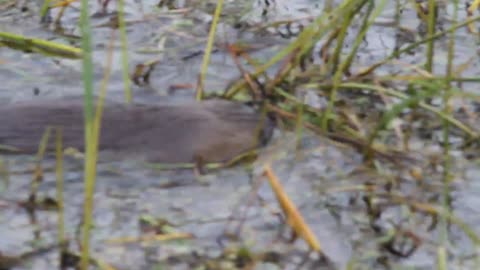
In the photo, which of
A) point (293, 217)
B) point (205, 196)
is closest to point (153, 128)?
point (205, 196)

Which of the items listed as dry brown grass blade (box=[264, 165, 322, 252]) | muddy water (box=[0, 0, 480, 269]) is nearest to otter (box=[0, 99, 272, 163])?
muddy water (box=[0, 0, 480, 269])

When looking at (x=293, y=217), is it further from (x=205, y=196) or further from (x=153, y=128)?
(x=153, y=128)

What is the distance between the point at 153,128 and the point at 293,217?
1.92 feet

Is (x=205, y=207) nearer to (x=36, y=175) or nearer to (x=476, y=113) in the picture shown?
(x=36, y=175)

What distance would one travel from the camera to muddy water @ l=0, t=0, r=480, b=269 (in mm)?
2033

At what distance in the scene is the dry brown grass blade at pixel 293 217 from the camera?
6.66 feet

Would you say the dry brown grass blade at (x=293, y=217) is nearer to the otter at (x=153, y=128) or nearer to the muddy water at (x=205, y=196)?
the muddy water at (x=205, y=196)

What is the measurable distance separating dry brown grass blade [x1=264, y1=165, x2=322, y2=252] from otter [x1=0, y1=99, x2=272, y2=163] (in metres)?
0.38

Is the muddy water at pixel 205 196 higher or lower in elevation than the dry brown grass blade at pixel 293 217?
lower

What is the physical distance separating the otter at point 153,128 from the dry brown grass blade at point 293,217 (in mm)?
376

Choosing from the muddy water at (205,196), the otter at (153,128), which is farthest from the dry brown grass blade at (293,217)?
the otter at (153,128)

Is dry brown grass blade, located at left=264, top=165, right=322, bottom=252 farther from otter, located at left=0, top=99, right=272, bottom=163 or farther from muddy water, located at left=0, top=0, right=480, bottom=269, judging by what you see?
otter, located at left=0, top=99, right=272, bottom=163

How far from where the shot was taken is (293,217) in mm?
2055

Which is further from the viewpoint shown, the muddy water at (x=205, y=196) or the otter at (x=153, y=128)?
the otter at (x=153, y=128)
